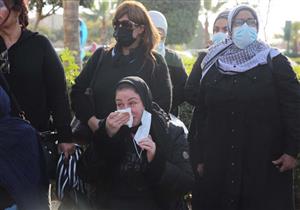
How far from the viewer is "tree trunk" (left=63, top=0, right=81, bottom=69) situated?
349 inches

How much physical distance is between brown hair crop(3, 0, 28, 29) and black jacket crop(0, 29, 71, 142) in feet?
0.20

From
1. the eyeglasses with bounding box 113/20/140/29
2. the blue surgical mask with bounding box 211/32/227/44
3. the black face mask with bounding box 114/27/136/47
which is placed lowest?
the blue surgical mask with bounding box 211/32/227/44

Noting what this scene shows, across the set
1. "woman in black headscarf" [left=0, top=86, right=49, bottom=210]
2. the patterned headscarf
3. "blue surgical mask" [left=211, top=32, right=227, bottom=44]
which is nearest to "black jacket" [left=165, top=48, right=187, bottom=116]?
"blue surgical mask" [left=211, top=32, right=227, bottom=44]

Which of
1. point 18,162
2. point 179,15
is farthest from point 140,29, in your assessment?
point 179,15

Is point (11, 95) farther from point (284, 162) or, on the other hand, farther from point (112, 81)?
point (284, 162)

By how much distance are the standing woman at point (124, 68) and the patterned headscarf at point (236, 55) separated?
1.31ft

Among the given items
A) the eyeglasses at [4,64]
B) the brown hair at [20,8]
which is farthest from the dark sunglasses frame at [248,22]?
the eyeglasses at [4,64]

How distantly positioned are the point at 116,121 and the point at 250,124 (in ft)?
3.42

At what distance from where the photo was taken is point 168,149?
3221 mm

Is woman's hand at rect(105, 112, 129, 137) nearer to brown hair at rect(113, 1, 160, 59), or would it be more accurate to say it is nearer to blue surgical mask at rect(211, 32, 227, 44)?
brown hair at rect(113, 1, 160, 59)

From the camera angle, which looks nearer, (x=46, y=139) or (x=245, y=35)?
(x=46, y=139)

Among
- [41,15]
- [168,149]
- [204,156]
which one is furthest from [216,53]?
[41,15]

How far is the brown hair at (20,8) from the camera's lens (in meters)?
3.22

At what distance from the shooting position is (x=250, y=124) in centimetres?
363
